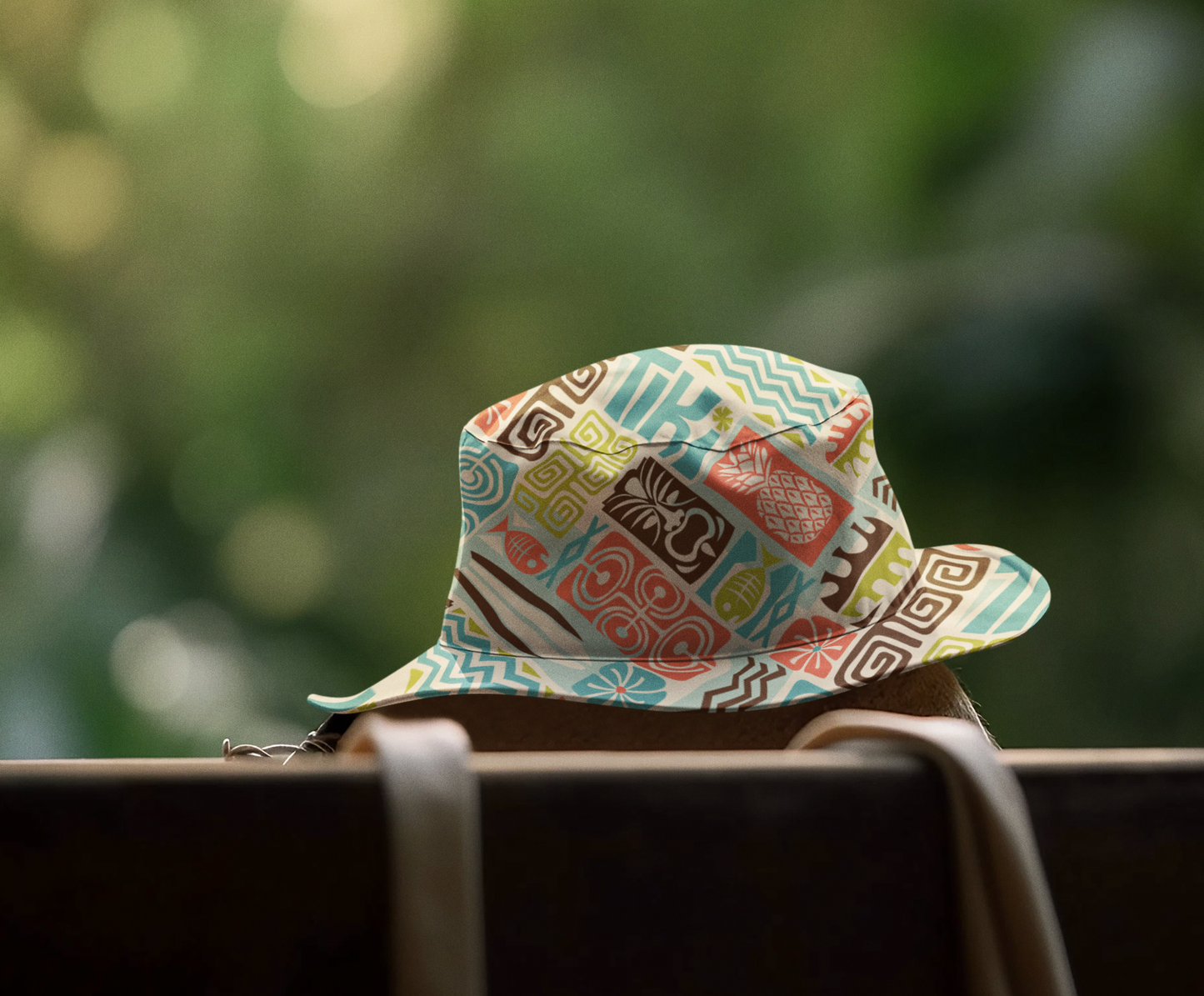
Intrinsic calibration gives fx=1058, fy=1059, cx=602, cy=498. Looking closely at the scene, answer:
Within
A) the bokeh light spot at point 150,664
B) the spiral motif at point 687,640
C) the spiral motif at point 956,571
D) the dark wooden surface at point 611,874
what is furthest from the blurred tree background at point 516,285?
the dark wooden surface at point 611,874

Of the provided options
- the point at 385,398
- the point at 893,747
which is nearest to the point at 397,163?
the point at 385,398

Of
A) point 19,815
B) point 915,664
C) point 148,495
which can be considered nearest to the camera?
point 19,815

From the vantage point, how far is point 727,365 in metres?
0.47

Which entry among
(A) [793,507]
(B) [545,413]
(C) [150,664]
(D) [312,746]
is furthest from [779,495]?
(C) [150,664]

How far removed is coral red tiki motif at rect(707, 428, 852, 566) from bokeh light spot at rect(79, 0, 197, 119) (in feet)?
4.15

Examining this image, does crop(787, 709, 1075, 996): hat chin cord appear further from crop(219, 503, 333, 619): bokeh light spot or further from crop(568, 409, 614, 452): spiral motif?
crop(219, 503, 333, 619): bokeh light spot

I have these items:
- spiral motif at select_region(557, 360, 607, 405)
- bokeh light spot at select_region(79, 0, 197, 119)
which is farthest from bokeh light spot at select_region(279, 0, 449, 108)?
spiral motif at select_region(557, 360, 607, 405)

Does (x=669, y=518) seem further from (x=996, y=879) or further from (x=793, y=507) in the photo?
(x=996, y=879)

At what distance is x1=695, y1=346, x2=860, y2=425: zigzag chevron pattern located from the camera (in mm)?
460

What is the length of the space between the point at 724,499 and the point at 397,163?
44.7 inches

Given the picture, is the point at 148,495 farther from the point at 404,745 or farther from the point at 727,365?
the point at 404,745

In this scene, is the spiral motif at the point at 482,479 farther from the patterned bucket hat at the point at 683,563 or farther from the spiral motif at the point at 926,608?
the spiral motif at the point at 926,608

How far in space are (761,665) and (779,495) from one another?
0.23 ft

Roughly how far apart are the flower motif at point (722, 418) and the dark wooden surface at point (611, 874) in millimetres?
239
